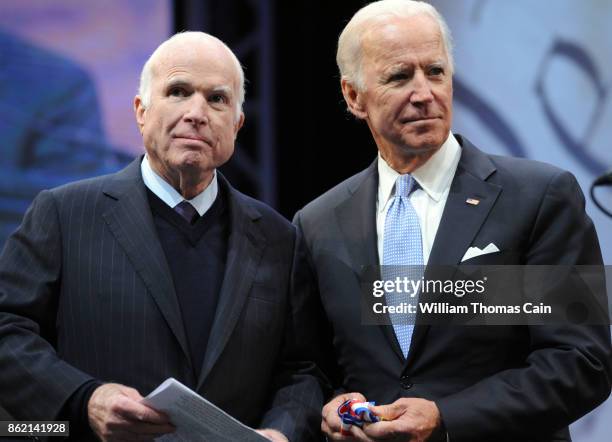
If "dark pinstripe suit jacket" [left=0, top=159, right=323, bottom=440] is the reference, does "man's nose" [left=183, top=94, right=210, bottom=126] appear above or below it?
above

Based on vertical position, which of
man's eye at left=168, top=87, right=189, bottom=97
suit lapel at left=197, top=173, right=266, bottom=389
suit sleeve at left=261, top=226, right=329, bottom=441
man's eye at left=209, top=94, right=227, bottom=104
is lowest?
suit sleeve at left=261, top=226, right=329, bottom=441

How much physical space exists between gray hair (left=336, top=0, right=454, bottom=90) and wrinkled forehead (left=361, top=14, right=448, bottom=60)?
0.07 feet

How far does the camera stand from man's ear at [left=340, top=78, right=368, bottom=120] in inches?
119

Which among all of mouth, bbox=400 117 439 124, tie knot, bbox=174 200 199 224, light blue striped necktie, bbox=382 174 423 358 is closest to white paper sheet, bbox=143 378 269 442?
light blue striped necktie, bbox=382 174 423 358

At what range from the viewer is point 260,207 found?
3059 mm

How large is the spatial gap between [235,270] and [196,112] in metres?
0.45

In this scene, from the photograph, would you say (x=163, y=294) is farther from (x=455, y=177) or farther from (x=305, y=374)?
(x=455, y=177)

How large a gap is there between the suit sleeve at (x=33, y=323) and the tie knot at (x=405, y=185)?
3.16 feet

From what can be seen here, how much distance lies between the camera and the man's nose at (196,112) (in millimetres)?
2799

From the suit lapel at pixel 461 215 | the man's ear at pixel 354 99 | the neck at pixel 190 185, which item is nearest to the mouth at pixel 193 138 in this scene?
the neck at pixel 190 185

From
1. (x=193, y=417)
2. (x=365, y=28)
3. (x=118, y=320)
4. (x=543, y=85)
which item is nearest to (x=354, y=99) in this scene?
(x=365, y=28)

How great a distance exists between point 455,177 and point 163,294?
879mm

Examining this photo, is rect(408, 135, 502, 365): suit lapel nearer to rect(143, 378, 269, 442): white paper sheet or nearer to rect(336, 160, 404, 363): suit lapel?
rect(336, 160, 404, 363): suit lapel

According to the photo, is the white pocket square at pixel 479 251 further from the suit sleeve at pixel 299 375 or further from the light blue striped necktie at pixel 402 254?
the suit sleeve at pixel 299 375
